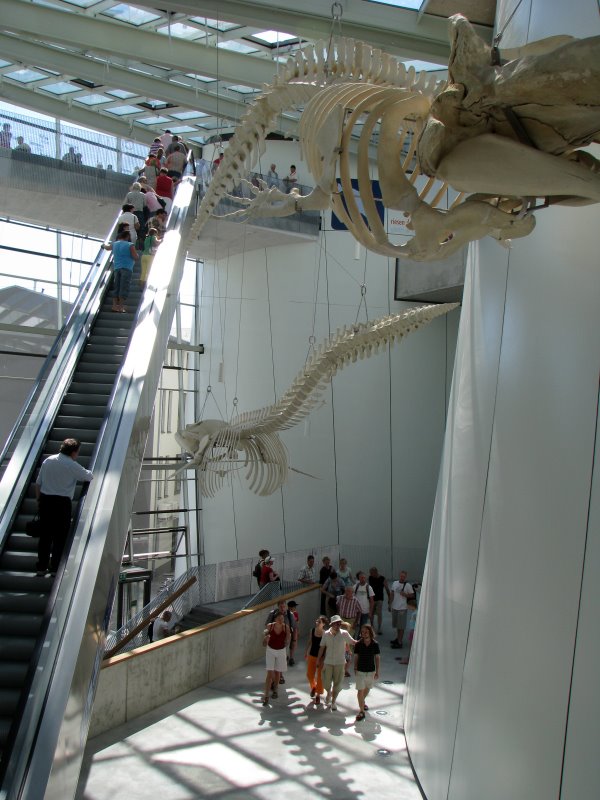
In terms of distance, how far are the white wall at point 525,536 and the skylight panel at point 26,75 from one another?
606 inches

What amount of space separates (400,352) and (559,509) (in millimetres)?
14490

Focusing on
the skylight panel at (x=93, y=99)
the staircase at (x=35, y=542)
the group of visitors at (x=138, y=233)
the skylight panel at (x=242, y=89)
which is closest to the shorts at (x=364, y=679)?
the staircase at (x=35, y=542)

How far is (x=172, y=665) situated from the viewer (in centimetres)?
1030

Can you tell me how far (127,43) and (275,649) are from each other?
12.4 metres

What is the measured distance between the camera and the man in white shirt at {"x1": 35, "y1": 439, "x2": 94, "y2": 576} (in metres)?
6.11

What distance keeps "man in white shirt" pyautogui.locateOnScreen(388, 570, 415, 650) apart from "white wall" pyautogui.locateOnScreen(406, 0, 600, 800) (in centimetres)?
497

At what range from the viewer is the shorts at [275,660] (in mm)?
10078

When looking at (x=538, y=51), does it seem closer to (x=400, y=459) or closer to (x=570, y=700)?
(x=570, y=700)

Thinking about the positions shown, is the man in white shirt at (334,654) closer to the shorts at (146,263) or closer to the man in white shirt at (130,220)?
the shorts at (146,263)

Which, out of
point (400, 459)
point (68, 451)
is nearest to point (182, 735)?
point (68, 451)

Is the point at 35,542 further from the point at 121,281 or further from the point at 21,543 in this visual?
the point at 121,281

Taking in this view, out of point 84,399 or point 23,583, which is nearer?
point 23,583

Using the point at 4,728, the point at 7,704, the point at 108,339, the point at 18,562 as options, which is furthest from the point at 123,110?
the point at 4,728

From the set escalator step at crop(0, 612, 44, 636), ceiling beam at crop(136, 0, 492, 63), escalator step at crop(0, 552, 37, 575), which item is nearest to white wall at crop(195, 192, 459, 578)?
ceiling beam at crop(136, 0, 492, 63)
